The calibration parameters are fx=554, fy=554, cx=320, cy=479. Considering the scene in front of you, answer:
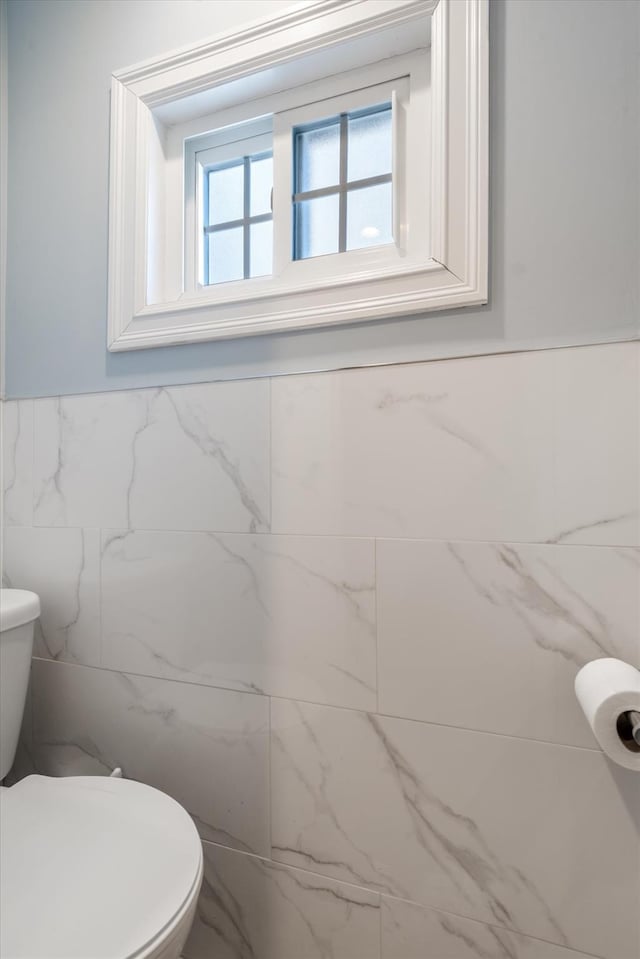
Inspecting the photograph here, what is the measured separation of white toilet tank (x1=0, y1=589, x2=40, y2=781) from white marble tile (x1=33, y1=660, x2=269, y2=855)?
5.2 inches

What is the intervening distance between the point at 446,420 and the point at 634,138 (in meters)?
0.48

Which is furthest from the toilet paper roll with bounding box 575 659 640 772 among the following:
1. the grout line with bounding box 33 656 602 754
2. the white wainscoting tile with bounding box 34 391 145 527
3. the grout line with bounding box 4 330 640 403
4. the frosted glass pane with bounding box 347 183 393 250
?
the white wainscoting tile with bounding box 34 391 145 527

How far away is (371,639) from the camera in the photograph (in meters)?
0.97

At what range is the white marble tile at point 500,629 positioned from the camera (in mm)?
813

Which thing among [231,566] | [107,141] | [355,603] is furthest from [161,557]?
[107,141]

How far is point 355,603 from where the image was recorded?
98cm

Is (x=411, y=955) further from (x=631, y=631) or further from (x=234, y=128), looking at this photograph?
(x=234, y=128)

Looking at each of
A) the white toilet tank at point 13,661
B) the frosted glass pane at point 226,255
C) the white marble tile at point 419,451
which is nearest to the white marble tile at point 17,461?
the white toilet tank at point 13,661

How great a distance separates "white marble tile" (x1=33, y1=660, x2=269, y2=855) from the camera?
3.50ft

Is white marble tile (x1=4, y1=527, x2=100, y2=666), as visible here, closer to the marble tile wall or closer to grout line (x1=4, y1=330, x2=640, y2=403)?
the marble tile wall

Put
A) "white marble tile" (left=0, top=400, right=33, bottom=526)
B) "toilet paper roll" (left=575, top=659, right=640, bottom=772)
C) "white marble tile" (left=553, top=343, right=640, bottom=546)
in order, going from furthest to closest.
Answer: "white marble tile" (left=0, top=400, right=33, bottom=526), "white marble tile" (left=553, top=343, right=640, bottom=546), "toilet paper roll" (left=575, top=659, right=640, bottom=772)

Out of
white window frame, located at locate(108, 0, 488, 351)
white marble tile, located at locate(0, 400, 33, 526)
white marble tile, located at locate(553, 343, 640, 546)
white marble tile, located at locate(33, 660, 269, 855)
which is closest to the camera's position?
white marble tile, located at locate(553, 343, 640, 546)

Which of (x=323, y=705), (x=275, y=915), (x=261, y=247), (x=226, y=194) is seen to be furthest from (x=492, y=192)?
(x=275, y=915)

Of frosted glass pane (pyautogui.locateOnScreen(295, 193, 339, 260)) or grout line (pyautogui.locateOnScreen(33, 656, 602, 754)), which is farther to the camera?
frosted glass pane (pyautogui.locateOnScreen(295, 193, 339, 260))
